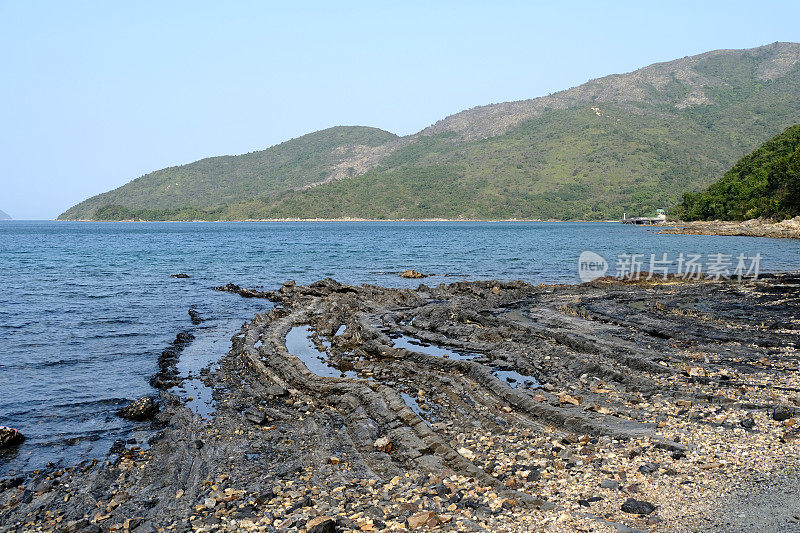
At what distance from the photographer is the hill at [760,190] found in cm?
9331

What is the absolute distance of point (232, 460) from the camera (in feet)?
37.3

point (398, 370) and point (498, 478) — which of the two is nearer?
point (498, 478)

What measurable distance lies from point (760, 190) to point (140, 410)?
128 m

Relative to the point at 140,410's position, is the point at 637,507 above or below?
above

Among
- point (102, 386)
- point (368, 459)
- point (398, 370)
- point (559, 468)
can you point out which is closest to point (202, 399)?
point (102, 386)

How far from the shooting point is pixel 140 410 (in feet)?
47.5

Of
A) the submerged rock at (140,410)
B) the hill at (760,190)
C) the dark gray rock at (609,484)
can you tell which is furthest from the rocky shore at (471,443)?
the hill at (760,190)

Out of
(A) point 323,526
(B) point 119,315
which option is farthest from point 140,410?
(B) point 119,315

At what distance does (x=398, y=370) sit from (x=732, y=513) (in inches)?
416

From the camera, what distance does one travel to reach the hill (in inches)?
3674

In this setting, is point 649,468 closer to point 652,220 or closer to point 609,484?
point 609,484

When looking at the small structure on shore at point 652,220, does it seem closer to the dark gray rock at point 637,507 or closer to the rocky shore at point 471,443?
the rocky shore at point 471,443

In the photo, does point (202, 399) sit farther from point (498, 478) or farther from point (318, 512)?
point (498, 478)

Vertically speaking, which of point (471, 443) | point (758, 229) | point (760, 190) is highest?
point (760, 190)
